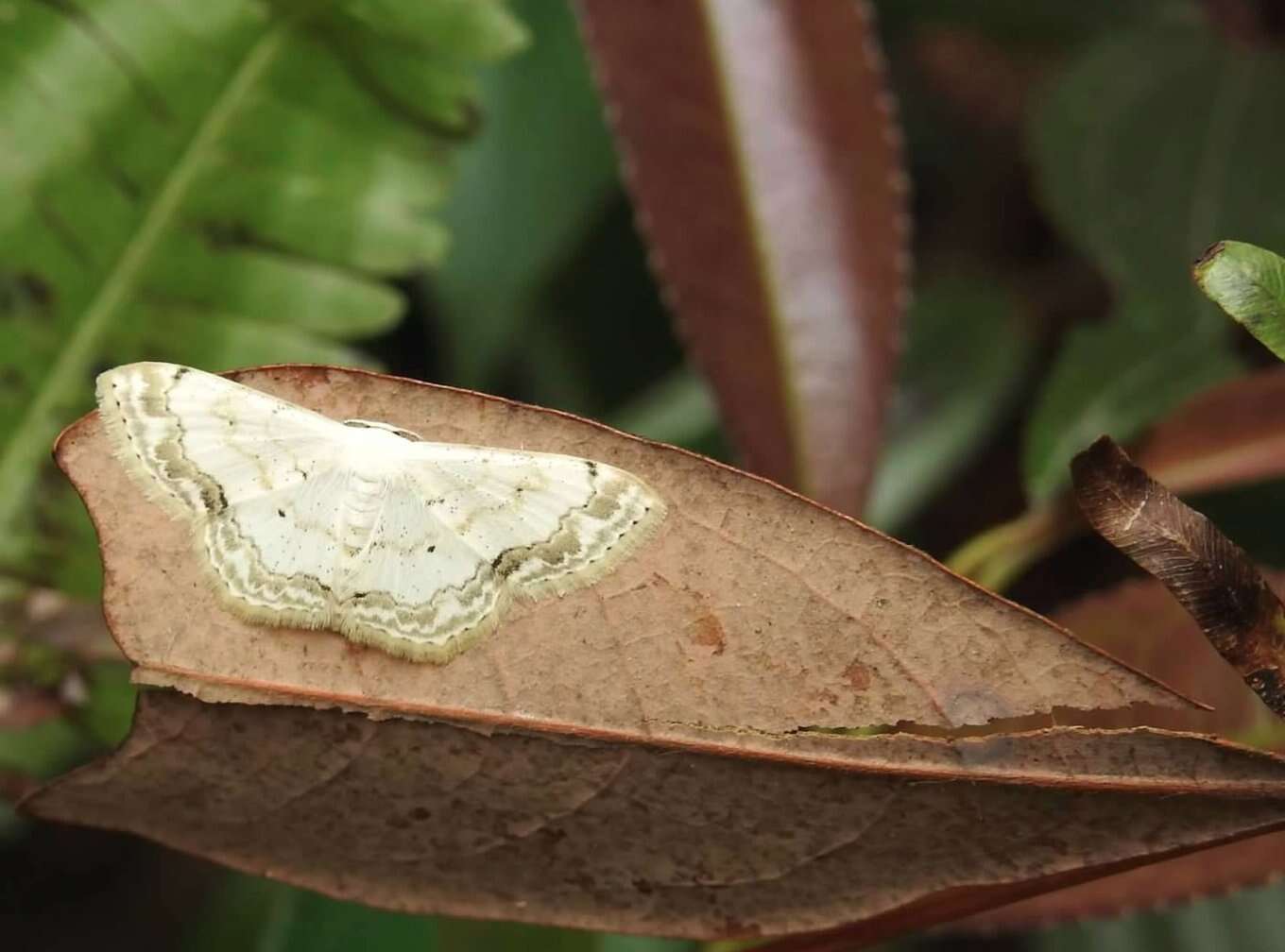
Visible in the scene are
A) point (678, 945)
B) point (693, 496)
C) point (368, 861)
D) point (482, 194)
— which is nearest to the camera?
point (693, 496)

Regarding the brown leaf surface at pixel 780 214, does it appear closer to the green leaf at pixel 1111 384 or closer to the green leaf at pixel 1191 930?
the green leaf at pixel 1111 384

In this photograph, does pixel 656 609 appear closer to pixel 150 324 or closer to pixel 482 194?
pixel 150 324

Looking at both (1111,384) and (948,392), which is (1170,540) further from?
(948,392)

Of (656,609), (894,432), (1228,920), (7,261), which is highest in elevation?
(656,609)

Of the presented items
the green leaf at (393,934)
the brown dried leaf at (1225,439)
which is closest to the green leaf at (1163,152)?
the brown dried leaf at (1225,439)

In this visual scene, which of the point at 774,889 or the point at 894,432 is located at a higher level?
the point at 774,889

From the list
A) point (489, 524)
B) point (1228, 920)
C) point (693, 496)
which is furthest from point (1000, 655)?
point (1228, 920)
